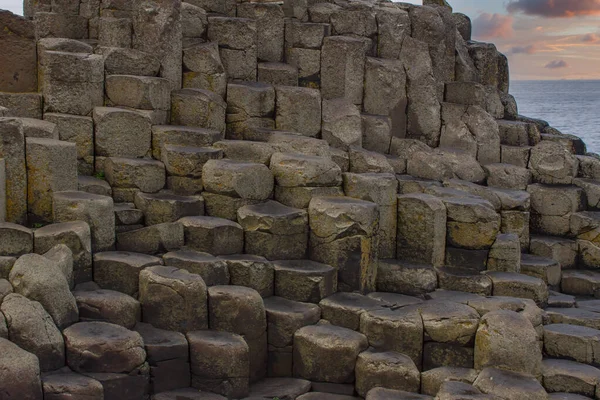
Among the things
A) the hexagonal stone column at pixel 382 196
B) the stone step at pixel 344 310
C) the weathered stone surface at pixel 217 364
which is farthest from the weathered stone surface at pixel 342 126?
the weathered stone surface at pixel 217 364

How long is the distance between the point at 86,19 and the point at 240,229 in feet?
24.7

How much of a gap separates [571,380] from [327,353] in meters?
3.81

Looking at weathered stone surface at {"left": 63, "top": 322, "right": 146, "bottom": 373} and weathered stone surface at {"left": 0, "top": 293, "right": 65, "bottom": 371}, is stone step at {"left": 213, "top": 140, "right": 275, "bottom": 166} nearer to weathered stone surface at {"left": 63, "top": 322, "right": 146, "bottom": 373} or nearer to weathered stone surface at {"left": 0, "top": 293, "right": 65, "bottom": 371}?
weathered stone surface at {"left": 63, "top": 322, "right": 146, "bottom": 373}

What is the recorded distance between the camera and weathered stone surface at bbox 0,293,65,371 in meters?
10.5

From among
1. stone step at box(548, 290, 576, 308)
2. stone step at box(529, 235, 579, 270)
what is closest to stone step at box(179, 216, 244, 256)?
stone step at box(548, 290, 576, 308)

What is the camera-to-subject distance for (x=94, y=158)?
47.9 feet

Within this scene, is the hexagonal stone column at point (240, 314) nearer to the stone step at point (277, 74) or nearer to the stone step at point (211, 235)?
the stone step at point (211, 235)

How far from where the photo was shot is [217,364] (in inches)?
468

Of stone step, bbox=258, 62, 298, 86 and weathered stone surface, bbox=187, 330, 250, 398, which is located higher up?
stone step, bbox=258, 62, 298, 86

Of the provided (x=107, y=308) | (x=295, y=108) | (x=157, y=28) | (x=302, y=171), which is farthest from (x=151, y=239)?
(x=295, y=108)

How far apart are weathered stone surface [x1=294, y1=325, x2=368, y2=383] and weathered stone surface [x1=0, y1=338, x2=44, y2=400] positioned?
4.18m

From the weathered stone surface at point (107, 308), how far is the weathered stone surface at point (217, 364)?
96 centimetres

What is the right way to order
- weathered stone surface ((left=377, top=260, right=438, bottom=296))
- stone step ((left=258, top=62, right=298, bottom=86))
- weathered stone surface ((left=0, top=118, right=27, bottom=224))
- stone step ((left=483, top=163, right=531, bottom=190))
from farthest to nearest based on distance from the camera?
stone step ((left=483, top=163, right=531, bottom=190)) → stone step ((left=258, top=62, right=298, bottom=86)) → weathered stone surface ((left=377, top=260, right=438, bottom=296)) → weathered stone surface ((left=0, top=118, right=27, bottom=224))

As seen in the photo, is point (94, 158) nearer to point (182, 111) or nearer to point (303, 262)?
point (182, 111)
